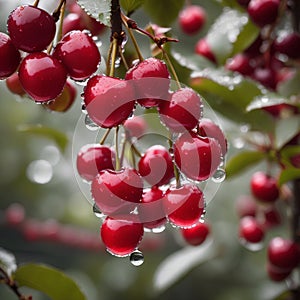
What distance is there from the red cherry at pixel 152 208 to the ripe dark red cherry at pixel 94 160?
63 millimetres

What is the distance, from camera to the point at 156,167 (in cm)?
78

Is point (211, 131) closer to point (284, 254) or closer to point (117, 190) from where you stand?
point (117, 190)

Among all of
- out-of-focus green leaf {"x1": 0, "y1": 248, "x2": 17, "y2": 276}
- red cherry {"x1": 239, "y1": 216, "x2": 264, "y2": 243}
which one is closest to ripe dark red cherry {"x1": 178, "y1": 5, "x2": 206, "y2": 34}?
red cherry {"x1": 239, "y1": 216, "x2": 264, "y2": 243}

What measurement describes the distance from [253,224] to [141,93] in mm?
791

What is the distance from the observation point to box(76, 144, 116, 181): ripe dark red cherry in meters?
0.78

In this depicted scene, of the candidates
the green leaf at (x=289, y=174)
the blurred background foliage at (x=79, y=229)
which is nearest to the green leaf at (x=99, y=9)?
the green leaf at (x=289, y=174)

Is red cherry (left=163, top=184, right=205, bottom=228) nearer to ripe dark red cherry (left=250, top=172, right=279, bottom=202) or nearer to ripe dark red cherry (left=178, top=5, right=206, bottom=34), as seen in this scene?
ripe dark red cherry (left=250, top=172, right=279, bottom=202)

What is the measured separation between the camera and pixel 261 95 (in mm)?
1122

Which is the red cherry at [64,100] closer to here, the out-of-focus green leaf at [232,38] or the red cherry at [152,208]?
the red cherry at [152,208]

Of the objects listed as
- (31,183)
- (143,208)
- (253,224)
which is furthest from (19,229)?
(143,208)

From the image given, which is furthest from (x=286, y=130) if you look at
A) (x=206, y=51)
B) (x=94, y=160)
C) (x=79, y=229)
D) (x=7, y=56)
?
(x=79, y=229)

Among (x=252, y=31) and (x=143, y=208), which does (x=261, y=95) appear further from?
(x=143, y=208)

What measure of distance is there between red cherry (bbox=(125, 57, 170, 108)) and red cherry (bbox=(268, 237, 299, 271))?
668mm

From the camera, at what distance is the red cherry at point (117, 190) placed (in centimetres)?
71
